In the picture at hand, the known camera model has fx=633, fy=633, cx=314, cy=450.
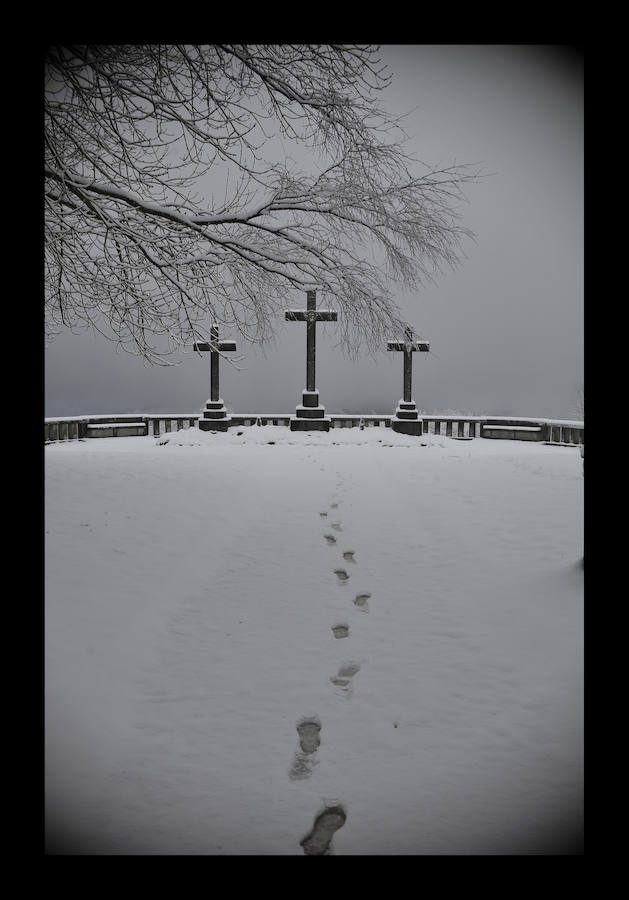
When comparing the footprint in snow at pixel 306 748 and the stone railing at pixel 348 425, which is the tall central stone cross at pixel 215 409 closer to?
the stone railing at pixel 348 425

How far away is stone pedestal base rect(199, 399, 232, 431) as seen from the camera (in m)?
19.3

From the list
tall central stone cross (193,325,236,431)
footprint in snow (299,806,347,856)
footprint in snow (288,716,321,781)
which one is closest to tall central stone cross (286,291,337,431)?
tall central stone cross (193,325,236,431)

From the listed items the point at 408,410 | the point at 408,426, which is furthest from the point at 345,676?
the point at 408,410

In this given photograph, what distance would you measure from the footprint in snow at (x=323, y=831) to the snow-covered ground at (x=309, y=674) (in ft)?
0.05

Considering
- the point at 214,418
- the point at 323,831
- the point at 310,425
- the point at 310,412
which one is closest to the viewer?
the point at 323,831

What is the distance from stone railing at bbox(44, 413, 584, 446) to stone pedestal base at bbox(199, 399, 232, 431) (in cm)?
161

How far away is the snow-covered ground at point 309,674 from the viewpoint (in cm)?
296

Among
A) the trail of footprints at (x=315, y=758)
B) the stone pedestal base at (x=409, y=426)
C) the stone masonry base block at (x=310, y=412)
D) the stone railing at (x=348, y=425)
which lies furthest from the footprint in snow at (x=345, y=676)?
the stone railing at (x=348, y=425)

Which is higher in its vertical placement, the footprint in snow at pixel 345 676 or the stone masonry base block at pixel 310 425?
the stone masonry base block at pixel 310 425

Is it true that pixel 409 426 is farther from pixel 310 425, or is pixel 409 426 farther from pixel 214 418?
pixel 214 418

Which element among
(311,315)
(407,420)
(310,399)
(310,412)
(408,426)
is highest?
(311,315)

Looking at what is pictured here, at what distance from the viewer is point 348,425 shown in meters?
21.5

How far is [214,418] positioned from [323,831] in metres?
17.0
